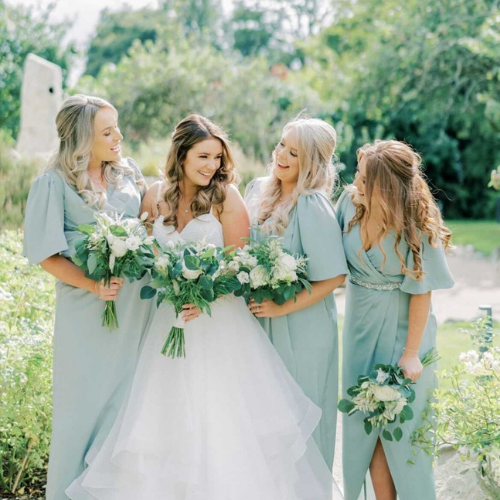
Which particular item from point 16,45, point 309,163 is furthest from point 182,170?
point 16,45

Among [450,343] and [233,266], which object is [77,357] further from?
[450,343]

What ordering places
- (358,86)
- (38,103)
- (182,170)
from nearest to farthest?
(182,170) → (38,103) → (358,86)

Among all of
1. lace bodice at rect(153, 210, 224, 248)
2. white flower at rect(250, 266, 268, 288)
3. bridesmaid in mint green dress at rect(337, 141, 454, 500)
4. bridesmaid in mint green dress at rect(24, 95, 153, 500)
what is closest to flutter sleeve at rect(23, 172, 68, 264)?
bridesmaid in mint green dress at rect(24, 95, 153, 500)

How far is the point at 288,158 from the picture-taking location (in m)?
3.92

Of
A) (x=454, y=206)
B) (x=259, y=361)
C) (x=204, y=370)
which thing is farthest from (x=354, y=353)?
(x=454, y=206)

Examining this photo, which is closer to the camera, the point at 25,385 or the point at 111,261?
the point at 111,261

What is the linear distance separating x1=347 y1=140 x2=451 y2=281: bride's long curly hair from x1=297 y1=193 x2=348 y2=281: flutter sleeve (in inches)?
8.2

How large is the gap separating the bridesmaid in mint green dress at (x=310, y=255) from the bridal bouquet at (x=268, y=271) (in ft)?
0.41

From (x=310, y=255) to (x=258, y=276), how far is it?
0.39m

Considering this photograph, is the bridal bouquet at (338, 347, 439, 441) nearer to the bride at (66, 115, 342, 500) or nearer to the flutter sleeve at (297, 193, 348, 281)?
the bride at (66, 115, 342, 500)

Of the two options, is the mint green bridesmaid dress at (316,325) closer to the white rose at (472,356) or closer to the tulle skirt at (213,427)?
the tulle skirt at (213,427)

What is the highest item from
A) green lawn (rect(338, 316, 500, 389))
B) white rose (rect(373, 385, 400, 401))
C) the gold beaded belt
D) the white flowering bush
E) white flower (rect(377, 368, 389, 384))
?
the gold beaded belt

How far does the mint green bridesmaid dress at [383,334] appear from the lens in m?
3.77

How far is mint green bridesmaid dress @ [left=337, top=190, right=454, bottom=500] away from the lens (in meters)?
3.77
